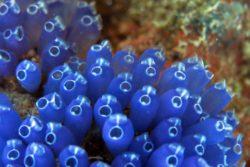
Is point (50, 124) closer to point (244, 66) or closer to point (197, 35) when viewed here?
point (197, 35)

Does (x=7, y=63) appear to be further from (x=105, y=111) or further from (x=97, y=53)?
(x=105, y=111)

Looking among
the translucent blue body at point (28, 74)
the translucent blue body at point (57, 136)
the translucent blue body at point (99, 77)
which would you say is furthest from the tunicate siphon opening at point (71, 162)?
the translucent blue body at point (28, 74)

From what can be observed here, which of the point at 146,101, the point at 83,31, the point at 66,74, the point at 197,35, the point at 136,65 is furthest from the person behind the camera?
the point at 197,35

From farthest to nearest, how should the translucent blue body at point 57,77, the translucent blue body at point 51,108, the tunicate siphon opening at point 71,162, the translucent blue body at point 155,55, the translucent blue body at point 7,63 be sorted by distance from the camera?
the translucent blue body at point 155,55 → the translucent blue body at point 7,63 → the translucent blue body at point 57,77 → the translucent blue body at point 51,108 → the tunicate siphon opening at point 71,162

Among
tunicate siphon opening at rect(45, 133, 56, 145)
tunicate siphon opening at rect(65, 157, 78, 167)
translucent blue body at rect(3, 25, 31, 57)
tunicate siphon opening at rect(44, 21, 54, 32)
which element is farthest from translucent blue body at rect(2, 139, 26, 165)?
tunicate siphon opening at rect(44, 21, 54, 32)

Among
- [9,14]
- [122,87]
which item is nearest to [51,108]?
[122,87]

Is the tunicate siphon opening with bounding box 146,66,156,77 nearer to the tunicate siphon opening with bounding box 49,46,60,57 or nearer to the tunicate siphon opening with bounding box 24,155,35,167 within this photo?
the tunicate siphon opening with bounding box 49,46,60,57

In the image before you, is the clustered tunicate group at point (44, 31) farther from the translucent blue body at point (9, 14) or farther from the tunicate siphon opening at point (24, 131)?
the tunicate siphon opening at point (24, 131)

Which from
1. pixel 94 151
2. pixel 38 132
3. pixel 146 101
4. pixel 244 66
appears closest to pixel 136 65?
pixel 146 101
